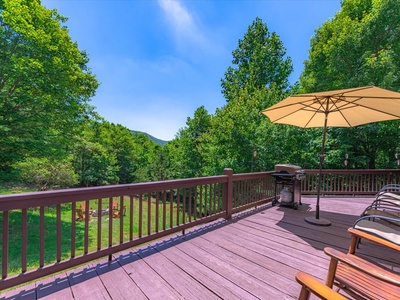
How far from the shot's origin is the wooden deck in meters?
1.84

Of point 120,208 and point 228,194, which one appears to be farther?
point 228,194

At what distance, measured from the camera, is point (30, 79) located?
24.5 feet

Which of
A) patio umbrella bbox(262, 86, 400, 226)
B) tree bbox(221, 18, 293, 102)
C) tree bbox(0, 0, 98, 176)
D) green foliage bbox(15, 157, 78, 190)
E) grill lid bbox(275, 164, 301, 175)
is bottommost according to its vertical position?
green foliage bbox(15, 157, 78, 190)

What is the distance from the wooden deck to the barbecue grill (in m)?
1.16

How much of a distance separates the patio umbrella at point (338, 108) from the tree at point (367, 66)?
195 inches

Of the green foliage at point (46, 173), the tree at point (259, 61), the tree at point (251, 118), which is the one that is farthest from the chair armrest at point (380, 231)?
the tree at point (259, 61)

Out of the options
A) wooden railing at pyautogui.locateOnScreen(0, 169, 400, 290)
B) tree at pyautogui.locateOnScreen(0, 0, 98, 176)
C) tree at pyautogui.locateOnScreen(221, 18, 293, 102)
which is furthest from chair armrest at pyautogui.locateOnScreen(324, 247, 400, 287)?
tree at pyautogui.locateOnScreen(221, 18, 293, 102)

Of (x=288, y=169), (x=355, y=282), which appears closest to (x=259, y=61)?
(x=288, y=169)

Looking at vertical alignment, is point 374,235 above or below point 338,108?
below

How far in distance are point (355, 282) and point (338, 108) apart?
308 centimetres

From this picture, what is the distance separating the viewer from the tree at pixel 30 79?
721 cm

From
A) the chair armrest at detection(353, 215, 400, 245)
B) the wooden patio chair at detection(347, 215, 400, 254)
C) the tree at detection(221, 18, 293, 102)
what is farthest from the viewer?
the tree at detection(221, 18, 293, 102)

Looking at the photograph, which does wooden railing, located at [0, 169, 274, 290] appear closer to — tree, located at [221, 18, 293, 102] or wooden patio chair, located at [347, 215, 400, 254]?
wooden patio chair, located at [347, 215, 400, 254]

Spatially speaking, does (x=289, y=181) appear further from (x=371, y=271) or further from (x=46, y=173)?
(x=46, y=173)
